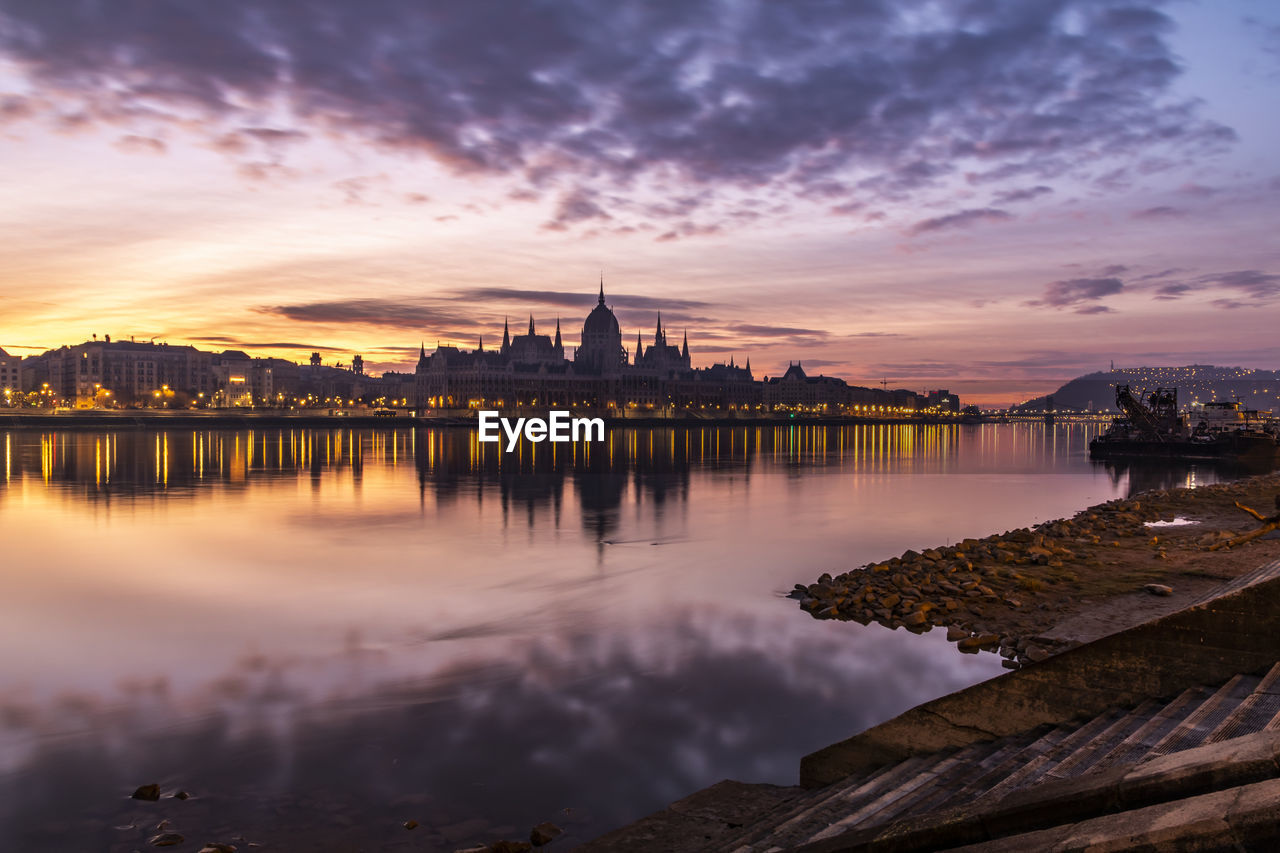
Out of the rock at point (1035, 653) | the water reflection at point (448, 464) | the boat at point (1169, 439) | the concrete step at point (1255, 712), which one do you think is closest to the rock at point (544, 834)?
the concrete step at point (1255, 712)

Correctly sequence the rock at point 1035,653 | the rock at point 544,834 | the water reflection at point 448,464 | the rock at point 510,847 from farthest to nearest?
the water reflection at point 448,464 < the rock at point 1035,653 < the rock at point 544,834 < the rock at point 510,847

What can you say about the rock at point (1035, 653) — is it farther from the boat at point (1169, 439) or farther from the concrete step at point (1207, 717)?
the boat at point (1169, 439)

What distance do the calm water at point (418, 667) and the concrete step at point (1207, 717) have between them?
4.57m

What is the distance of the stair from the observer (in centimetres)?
777

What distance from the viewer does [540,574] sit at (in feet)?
83.0

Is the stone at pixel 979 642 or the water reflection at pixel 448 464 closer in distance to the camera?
the stone at pixel 979 642

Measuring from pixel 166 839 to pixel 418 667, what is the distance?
→ 6596 millimetres

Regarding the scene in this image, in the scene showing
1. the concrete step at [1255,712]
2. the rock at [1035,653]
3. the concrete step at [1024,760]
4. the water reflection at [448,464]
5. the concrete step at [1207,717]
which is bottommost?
the water reflection at [448,464]

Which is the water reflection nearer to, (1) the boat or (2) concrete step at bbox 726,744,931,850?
(1) the boat

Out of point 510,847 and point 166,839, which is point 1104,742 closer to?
point 510,847

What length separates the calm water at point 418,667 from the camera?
33.8 feet

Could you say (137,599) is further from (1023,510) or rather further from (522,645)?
(1023,510)

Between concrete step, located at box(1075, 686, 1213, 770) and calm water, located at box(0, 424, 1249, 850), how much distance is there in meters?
4.06

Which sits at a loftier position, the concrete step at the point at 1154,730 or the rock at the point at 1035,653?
the concrete step at the point at 1154,730
